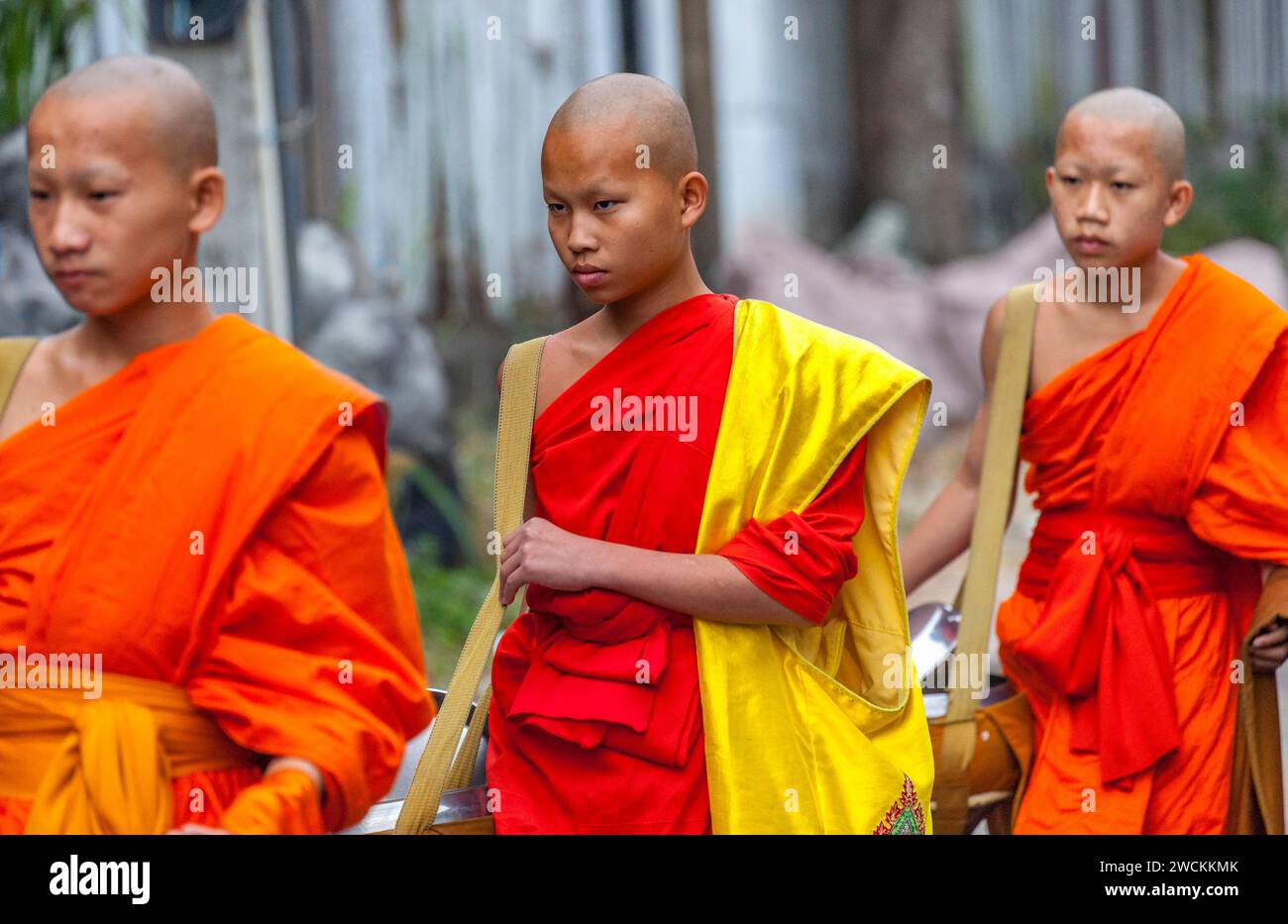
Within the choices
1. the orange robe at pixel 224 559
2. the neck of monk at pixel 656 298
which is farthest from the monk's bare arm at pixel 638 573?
the neck of monk at pixel 656 298

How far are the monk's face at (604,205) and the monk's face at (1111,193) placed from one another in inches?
48.1

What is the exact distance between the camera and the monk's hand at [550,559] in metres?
2.63

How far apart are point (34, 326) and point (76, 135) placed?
110 inches

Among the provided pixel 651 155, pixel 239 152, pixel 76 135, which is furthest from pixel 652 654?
pixel 239 152

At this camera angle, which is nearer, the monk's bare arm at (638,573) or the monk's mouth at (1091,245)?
the monk's bare arm at (638,573)

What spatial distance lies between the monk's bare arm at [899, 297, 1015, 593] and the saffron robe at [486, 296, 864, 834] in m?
0.96

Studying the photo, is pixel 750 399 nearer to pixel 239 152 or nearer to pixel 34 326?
pixel 34 326

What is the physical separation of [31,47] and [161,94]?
11.9 feet

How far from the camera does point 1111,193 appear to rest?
139 inches

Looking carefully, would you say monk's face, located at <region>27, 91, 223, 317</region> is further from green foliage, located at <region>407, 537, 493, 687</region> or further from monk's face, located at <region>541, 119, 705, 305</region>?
green foliage, located at <region>407, 537, 493, 687</region>

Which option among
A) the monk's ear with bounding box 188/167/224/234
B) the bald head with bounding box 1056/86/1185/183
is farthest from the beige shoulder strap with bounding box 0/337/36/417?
the bald head with bounding box 1056/86/1185/183

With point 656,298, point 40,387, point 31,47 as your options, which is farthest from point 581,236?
point 31,47

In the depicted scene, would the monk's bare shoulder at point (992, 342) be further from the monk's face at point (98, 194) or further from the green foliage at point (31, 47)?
the green foliage at point (31, 47)

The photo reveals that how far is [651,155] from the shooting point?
267cm
